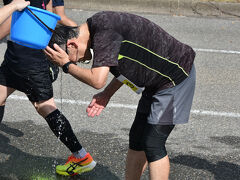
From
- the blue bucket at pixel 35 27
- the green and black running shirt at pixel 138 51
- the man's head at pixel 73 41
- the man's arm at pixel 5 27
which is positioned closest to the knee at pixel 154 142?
the green and black running shirt at pixel 138 51

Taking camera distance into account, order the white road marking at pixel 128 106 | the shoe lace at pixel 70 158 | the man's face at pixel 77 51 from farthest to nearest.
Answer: the white road marking at pixel 128 106 < the shoe lace at pixel 70 158 < the man's face at pixel 77 51

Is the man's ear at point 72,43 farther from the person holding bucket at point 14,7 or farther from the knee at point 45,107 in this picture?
the knee at point 45,107

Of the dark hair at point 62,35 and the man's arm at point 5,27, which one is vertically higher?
the dark hair at point 62,35

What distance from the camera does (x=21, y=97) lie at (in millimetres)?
5926

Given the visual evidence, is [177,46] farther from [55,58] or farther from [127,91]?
[127,91]

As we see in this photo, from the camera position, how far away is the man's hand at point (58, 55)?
3109 mm

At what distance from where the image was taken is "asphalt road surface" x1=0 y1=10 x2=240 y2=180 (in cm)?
434

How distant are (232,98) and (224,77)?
79cm

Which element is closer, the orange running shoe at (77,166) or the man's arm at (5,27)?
the man's arm at (5,27)

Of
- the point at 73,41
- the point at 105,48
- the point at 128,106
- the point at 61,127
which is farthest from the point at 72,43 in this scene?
the point at 128,106

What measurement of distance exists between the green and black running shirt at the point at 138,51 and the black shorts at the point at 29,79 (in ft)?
3.36

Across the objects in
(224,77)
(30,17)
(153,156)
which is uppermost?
(30,17)

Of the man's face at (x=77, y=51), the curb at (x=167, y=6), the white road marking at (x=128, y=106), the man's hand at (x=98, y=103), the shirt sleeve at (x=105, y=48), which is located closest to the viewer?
the shirt sleeve at (x=105, y=48)

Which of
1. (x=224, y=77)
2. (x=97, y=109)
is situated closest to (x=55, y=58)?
(x=97, y=109)
